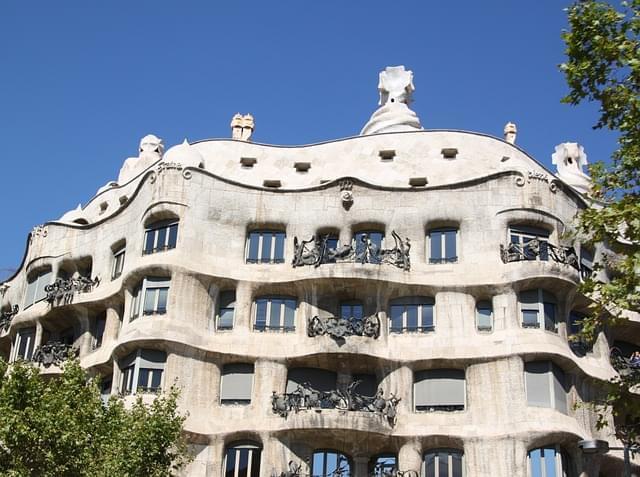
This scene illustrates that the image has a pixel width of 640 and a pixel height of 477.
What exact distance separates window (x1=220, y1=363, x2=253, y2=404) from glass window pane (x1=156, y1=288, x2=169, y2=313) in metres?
2.90

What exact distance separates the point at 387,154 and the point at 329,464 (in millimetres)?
12976

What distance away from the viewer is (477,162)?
42.2 meters

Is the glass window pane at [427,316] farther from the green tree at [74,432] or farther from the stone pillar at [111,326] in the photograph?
the stone pillar at [111,326]

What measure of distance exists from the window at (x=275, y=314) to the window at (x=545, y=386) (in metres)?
8.31

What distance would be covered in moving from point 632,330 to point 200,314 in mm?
16082

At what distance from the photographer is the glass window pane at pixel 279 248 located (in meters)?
39.6

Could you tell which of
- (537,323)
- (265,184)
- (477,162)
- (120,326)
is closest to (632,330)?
(537,323)

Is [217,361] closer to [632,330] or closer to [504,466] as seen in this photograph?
[504,466]

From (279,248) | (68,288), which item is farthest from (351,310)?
(68,288)

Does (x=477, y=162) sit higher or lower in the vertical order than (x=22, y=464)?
higher

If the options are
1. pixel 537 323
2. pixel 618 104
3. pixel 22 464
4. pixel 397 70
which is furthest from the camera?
pixel 397 70

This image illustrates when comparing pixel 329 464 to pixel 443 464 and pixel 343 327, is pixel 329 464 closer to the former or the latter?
pixel 443 464

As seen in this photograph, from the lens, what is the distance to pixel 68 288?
41.9 metres

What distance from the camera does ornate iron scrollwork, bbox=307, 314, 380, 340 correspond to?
3700cm
